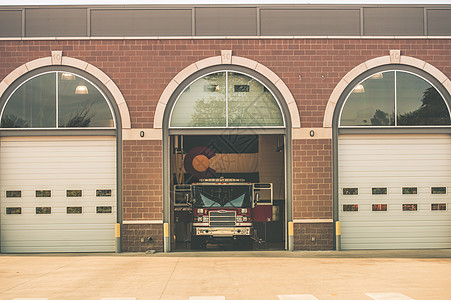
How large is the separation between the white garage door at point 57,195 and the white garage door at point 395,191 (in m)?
7.88

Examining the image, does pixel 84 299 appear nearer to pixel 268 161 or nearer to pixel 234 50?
pixel 234 50

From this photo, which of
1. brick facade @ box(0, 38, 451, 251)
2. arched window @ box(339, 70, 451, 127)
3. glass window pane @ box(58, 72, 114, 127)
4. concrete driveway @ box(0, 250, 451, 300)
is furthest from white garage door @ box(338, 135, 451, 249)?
glass window pane @ box(58, 72, 114, 127)

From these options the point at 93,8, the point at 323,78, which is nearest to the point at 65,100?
the point at 93,8

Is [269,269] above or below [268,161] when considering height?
below

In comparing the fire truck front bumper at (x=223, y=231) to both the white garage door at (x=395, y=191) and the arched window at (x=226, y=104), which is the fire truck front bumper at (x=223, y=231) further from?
the arched window at (x=226, y=104)

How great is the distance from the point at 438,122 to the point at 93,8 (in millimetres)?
12211

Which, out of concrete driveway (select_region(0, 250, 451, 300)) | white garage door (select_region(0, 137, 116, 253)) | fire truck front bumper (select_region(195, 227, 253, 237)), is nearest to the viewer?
concrete driveway (select_region(0, 250, 451, 300))

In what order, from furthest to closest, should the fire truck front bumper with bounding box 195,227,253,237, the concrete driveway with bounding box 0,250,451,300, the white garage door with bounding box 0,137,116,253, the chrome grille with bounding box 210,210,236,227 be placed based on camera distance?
the chrome grille with bounding box 210,210,236,227 < the fire truck front bumper with bounding box 195,227,253,237 < the white garage door with bounding box 0,137,116,253 < the concrete driveway with bounding box 0,250,451,300

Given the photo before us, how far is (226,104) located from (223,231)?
4482 millimetres

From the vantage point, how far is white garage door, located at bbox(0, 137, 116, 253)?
18.3 meters

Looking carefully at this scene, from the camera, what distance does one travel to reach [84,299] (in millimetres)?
10375

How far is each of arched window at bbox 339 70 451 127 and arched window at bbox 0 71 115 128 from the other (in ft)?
26.8

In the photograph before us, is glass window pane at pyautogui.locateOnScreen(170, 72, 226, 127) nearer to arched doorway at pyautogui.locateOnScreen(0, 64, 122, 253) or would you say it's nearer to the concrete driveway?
arched doorway at pyautogui.locateOnScreen(0, 64, 122, 253)

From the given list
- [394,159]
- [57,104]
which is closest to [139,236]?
[57,104]
